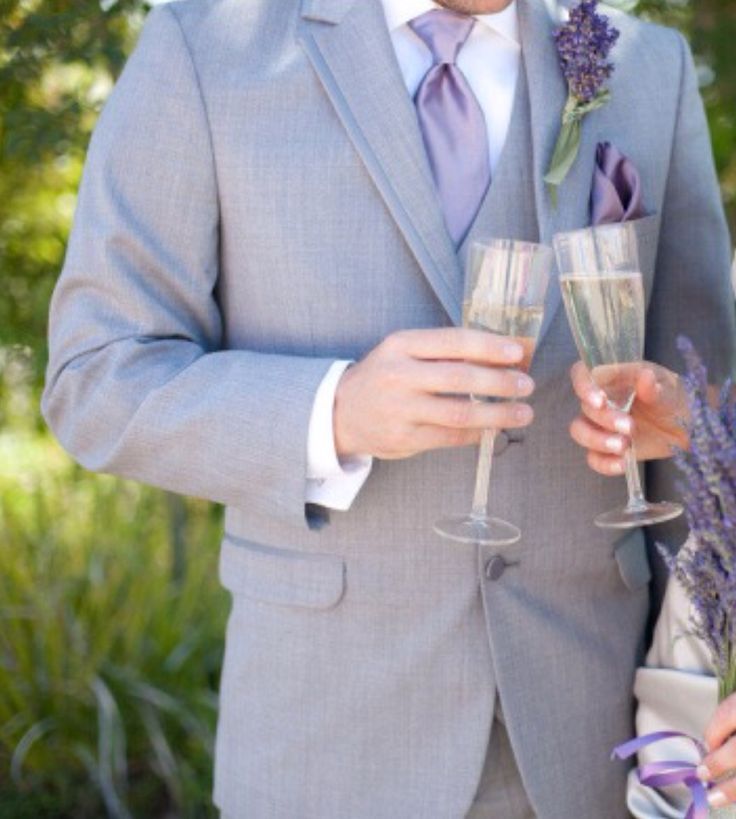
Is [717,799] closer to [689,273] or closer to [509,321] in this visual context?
[509,321]

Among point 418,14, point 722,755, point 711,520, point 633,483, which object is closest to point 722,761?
point 722,755

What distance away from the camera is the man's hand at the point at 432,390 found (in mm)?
1915

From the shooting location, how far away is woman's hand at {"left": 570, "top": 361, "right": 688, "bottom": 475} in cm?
208

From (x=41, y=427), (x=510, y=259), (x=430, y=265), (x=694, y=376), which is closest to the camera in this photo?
(x=694, y=376)

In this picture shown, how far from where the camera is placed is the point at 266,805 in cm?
241

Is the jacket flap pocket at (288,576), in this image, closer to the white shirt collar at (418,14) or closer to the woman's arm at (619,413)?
the woman's arm at (619,413)

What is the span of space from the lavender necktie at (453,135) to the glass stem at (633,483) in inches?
17.5

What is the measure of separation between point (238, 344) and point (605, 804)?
3.08 ft

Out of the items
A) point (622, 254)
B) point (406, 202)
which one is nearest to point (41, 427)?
point (406, 202)

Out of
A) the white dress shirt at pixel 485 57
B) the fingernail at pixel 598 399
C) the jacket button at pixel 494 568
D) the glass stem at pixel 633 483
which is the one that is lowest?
the jacket button at pixel 494 568

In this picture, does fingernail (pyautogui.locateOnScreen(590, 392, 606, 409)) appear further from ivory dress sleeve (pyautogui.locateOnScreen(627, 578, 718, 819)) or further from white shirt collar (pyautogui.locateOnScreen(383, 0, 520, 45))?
white shirt collar (pyautogui.locateOnScreen(383, 0, 520, 45))

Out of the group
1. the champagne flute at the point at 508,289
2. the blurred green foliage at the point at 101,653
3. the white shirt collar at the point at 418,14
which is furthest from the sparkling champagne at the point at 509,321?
the blurred green foliage at the point at 101,653

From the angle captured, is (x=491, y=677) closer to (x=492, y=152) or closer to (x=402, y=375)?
(x=402, y=375)

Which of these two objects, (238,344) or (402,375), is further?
(238,344)
